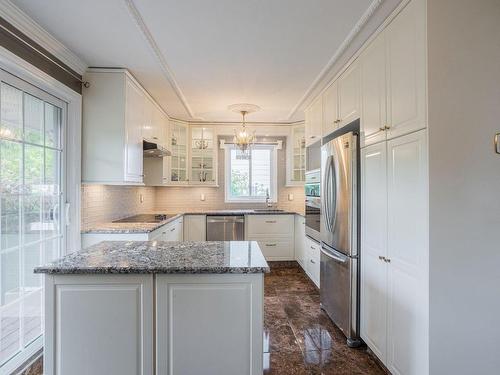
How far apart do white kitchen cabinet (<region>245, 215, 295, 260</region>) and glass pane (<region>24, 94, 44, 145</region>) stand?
314 cm

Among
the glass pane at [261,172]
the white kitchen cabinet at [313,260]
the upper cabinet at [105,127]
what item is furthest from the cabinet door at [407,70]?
the glass pane at [261,172]

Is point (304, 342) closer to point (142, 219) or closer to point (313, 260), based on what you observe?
point (313, 260)

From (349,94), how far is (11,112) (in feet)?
8.73

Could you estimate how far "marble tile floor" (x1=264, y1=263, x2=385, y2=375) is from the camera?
2.12 m

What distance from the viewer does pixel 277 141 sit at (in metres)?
5.38

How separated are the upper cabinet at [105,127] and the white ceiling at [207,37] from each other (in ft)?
0.55

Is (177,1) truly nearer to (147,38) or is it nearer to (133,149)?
(147,38)

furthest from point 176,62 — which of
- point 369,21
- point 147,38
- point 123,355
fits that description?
point 123,355

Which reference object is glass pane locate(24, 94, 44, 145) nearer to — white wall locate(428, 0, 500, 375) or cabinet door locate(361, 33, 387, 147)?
cabinet door locate(361, 33, 387, 147)

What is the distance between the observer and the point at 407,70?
1753mm

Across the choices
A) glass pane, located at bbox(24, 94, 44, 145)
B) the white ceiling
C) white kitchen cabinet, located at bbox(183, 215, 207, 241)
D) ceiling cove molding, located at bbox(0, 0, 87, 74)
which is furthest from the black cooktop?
ceiling cove molding, located at bbox(0, 0, 87, 74)

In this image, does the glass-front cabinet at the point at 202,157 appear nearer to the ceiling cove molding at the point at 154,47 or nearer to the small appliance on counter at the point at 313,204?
the ceiling cove molding at the point at 154,47

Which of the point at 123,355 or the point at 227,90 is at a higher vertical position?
the point at 227,90

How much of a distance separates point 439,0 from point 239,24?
4.05 feet
